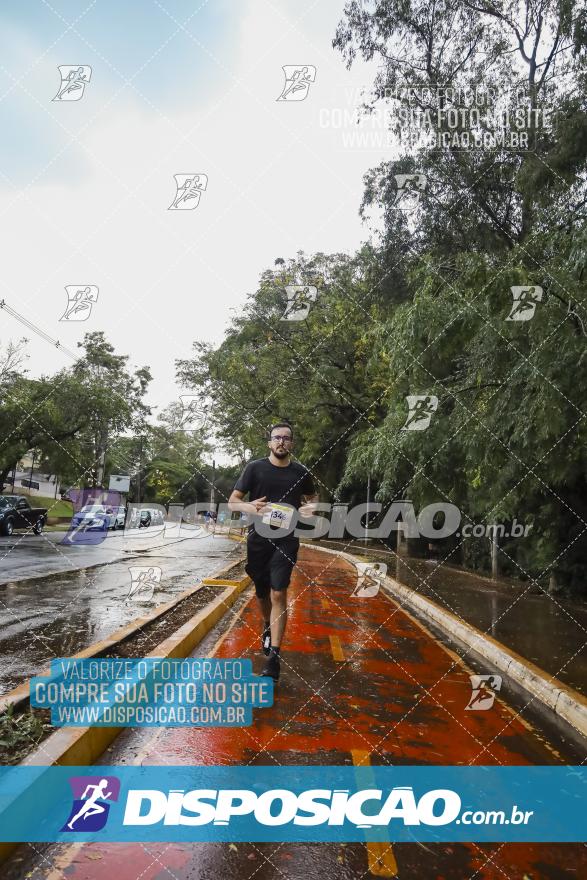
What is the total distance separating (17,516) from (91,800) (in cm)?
2482

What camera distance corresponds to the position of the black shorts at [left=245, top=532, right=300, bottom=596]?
527cm

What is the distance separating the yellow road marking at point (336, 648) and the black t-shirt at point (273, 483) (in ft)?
6.72

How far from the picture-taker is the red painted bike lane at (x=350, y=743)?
275 centimetres

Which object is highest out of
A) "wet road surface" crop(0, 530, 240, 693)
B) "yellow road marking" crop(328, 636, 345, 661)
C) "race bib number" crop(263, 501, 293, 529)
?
"race bib number" crop(263, 501, 293, 529)

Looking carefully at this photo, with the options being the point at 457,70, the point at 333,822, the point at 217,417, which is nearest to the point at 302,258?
the point at 217,417

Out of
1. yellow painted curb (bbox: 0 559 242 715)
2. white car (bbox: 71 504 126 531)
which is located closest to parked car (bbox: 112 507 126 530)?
white car (bbox: 71 504 126 531)

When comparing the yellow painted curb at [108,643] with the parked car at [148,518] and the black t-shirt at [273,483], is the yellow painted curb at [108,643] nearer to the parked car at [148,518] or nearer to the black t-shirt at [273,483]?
the black t-shirt at [273,483]

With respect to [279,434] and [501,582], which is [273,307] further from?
[279,434]

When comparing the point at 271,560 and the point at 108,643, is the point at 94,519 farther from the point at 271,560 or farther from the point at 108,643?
the point at 271,560

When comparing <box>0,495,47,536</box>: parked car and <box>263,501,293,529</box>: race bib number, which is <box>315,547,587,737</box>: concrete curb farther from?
<box>0,495,47,536</box>: parked car

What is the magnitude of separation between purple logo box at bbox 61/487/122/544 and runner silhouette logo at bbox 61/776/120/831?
2340 cm

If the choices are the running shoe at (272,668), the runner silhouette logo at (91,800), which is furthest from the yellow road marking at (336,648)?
the runner silhouette logo at (91,800)

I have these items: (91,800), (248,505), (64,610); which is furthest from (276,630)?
(64,610)

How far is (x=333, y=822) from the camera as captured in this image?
10.5 ft
